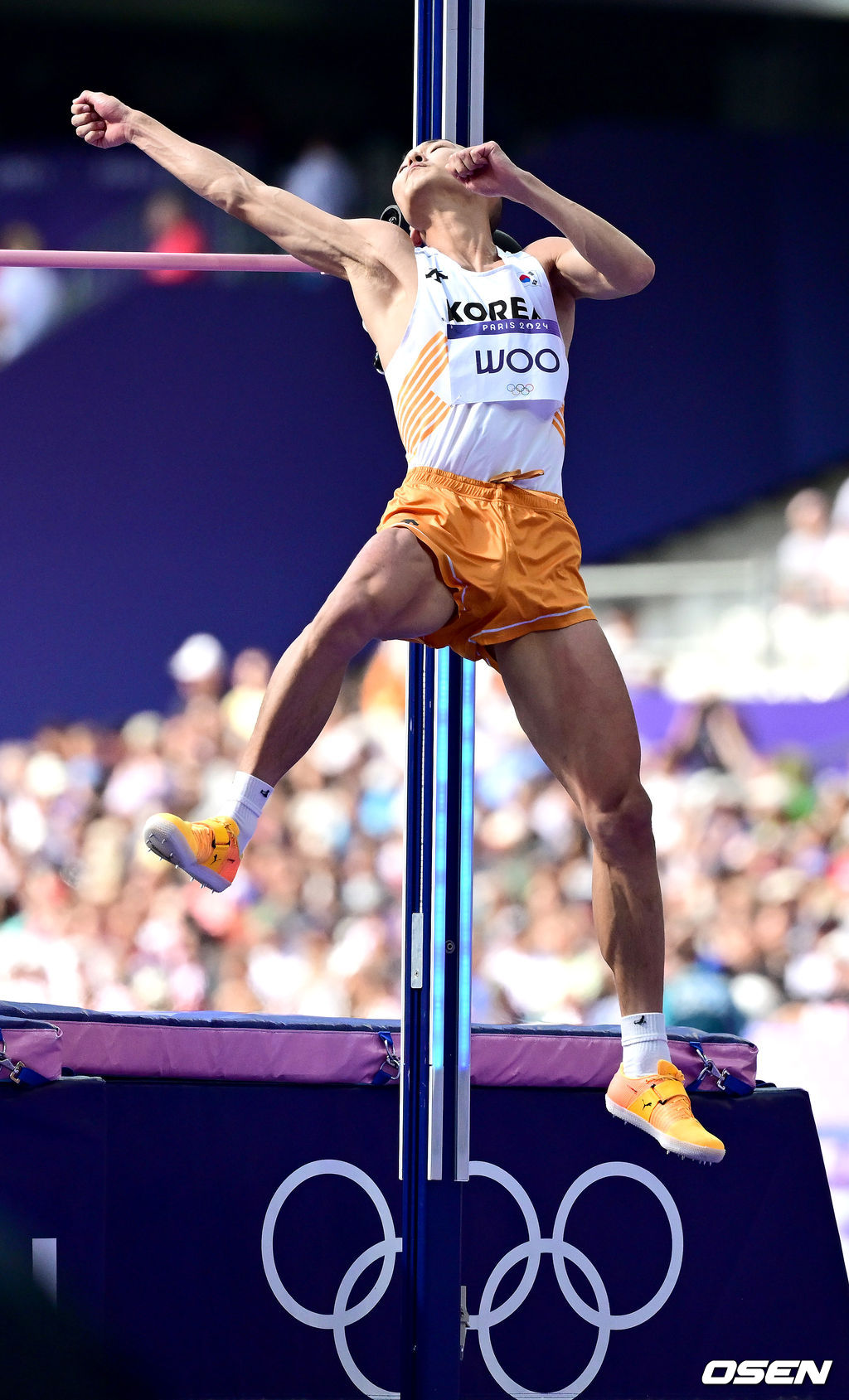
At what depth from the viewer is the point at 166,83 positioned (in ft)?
29.1

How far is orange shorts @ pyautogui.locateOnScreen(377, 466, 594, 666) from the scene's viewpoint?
3154mm

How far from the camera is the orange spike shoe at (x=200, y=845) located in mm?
2814

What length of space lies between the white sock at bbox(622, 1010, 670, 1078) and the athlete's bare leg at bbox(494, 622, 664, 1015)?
0.02m

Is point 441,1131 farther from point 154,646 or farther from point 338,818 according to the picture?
point 154,646

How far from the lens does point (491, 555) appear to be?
3.17 m

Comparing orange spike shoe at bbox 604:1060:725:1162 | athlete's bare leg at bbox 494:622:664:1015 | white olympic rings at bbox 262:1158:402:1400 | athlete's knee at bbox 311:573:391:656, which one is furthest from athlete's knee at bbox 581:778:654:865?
white olympic rings at bbox 262:1158:402:1400

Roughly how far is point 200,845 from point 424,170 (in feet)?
4.87

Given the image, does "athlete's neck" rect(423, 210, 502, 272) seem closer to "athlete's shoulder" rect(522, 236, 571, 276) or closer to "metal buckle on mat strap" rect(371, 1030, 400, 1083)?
"athlete's shoulder" rect(522, 236, 571, 276)

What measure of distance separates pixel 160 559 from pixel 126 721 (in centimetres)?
93

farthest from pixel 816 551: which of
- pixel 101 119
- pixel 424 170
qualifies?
pixel 101 119

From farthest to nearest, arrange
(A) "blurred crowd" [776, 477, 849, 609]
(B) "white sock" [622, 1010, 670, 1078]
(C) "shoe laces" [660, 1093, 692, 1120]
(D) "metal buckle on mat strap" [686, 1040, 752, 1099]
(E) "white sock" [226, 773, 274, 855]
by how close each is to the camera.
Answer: (A) "blurred crowd" [776, 477, 849, 609], (D) "metal buckle on mat strap" [686, 1040, 752, 1099], (B) "white sock" [622, 1010, 670, 1078], (C) "shoe laces" [660, 1093, 692, 1120], (E) "white sock" [226, 773, 274, 855]

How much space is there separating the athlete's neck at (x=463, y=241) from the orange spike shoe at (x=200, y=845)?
1.31m

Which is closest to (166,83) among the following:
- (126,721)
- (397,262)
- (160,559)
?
(160,559)

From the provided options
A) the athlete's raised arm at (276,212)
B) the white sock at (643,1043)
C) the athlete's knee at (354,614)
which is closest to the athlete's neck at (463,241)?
the athlete's raised arm at (276,212)
